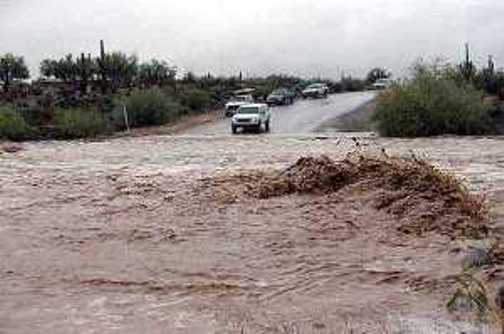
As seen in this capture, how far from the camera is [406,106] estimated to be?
38500 mm

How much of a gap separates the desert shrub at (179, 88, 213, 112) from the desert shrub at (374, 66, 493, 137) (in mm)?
31647

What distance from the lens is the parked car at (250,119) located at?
47500 mm

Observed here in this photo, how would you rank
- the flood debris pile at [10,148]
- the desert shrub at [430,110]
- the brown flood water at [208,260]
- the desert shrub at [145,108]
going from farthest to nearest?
the desert shrub at [145,108], the desert shrub at [430,110], the flood debris pile at [10,148], the brown flood water at [208,260]

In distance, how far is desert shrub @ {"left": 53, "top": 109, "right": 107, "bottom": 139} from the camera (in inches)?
1809

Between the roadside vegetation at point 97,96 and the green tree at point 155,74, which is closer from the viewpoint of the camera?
the roadside vegetation at point 97,96

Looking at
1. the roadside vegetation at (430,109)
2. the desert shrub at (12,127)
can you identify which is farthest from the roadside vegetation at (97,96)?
the roadside vegetation at (430,109)

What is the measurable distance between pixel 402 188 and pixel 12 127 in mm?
31469

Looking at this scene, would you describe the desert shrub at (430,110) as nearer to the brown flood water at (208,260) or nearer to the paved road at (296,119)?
the paved road at (296,119)

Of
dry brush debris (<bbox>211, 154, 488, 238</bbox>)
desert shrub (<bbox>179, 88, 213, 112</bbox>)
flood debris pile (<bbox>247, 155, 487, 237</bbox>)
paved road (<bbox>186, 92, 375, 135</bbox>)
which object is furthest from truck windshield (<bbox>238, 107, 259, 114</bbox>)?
flood debris pile (<bbox>247, 155, 487, 237</bbox>)

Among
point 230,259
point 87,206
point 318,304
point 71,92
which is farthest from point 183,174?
point 71,92

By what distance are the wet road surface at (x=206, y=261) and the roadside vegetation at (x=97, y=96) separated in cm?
2241

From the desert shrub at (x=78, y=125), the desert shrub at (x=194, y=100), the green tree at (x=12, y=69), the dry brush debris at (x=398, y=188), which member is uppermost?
the green tree at (x=12, y=69)

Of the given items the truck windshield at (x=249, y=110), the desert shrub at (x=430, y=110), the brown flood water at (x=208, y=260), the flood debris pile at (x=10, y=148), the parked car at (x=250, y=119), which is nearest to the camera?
the brown flood water at (x=208, y=260)

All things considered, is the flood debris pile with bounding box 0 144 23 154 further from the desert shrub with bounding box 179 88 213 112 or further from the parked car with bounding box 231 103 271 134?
the desert shrub with bounding box 179 88 213 112
